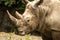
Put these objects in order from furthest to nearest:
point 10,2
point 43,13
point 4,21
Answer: point 4,21 → point 10,2 → point 43,13

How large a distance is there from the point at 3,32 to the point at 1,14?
1271 millimetres

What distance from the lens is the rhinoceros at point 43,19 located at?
16.1 feet

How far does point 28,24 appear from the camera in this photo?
5.12 m

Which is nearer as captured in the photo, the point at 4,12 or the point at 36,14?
the point at 36,14

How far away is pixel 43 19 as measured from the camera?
4996 millimetres

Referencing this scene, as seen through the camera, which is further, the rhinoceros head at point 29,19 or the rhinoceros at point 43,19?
the rhinoceros head at point 29,19

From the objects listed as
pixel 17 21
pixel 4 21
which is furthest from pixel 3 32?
pixel 17 21

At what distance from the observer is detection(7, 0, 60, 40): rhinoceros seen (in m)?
4.91

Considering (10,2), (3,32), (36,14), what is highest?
(36,14)

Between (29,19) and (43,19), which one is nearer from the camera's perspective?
(43,19)

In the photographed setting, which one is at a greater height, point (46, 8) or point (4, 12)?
point (46, 8)

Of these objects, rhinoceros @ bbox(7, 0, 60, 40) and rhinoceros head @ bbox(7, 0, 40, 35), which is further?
rhinoceros head @ bbox(7, 0, 40, 35)

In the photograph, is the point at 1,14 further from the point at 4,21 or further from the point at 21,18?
the point at 21,18

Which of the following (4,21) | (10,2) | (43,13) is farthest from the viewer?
(4,21)
